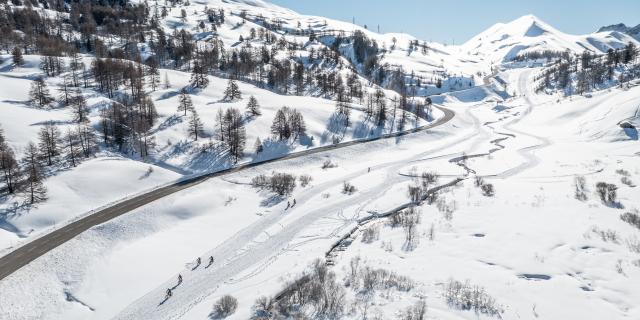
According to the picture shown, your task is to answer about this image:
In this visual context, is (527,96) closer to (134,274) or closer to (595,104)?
(595,104)

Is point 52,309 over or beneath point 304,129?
beneath

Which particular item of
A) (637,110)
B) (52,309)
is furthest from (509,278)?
(637,110)

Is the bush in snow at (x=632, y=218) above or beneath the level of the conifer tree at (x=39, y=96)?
beneath

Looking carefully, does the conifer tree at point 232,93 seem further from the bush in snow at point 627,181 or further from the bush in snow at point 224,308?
the bush in snow at point 627,181

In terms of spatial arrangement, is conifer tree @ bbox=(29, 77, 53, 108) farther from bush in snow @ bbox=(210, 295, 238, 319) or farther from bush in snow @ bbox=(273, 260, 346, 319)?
bush in snow @ bbox=(273, 260, 346, 319)

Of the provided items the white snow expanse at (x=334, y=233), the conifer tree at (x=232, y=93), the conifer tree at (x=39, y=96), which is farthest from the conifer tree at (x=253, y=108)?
the conifer tree at (x=39, y=96)

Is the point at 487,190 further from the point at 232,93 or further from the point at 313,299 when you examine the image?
the point at 232,93

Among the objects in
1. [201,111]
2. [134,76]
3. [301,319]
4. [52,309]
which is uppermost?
[134,76]
